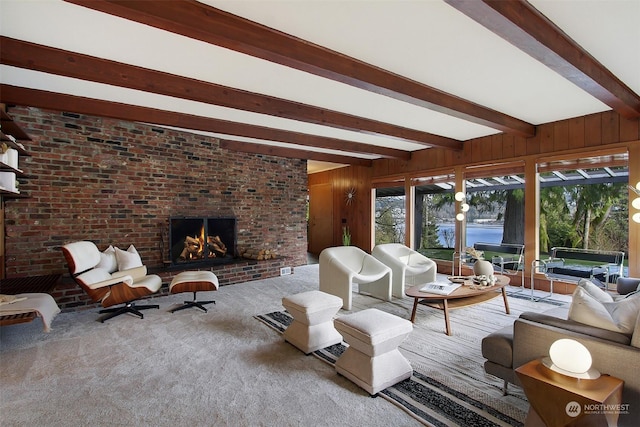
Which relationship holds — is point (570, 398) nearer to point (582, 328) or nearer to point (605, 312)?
point (582, 328)

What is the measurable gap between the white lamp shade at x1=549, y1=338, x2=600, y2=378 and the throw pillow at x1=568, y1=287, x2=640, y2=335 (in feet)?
1.00

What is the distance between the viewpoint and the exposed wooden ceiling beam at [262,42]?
1.84m

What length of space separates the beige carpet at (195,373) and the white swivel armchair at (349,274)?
0.63m

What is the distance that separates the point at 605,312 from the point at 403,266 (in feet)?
8.58

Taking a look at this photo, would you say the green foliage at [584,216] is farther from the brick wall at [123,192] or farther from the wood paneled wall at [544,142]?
the brick wall at [123,192]

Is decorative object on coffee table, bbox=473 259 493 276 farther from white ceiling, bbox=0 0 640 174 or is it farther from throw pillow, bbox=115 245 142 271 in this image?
throw pillow, bbox=115 245 142 271

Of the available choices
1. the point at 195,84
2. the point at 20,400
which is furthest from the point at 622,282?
the point at 20,400

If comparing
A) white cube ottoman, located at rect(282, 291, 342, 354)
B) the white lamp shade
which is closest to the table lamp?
the white lamp shade

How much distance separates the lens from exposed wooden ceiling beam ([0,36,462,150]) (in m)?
2.48

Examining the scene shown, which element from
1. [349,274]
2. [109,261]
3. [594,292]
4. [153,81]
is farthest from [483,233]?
[109,261]

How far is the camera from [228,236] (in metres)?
5.76

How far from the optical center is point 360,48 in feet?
8.21

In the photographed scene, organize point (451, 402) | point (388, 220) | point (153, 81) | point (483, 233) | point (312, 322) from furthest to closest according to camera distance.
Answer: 1. point (388, 220)
2. point (483, 233)
3. point (153, 81)
4. point (312, 322)
5. point (451, 402)

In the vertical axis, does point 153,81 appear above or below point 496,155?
above
